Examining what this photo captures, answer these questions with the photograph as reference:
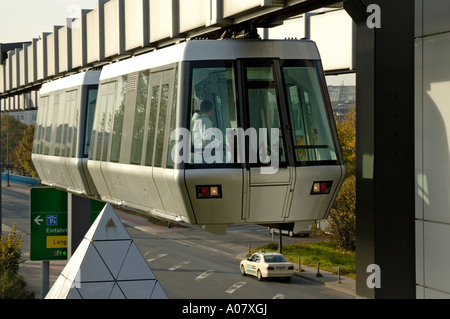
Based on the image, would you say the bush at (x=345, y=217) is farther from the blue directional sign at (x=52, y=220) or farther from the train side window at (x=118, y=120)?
the train side window at (x=118, y=120)

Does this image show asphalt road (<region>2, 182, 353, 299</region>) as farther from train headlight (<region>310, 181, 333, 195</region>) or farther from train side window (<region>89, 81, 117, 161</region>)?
train headlight (<region>310, 181, 333, 195</region>)

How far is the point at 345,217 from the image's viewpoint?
169 feet

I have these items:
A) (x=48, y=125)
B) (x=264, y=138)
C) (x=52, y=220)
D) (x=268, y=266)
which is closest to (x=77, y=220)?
(x=52, y=220)

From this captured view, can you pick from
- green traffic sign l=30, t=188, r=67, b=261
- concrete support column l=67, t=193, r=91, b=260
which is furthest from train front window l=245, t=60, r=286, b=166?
green traffic sign l=30, t=188, r=67, b=261

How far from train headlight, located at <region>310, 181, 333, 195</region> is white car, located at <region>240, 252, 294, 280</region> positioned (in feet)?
119

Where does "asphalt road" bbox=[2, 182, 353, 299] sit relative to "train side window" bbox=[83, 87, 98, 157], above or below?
below

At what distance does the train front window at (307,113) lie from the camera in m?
12.0

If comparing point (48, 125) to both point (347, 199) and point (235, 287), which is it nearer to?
point (235, 287)

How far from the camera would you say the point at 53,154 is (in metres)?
22.5

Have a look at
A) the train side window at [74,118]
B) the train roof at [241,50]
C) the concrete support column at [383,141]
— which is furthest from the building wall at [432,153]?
the train side window at [74,118]

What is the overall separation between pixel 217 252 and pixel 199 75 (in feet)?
158

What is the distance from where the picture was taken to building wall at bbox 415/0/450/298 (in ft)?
34.9

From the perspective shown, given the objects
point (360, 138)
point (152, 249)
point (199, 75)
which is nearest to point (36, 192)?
point (199, 75)

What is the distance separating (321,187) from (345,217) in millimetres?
39807
